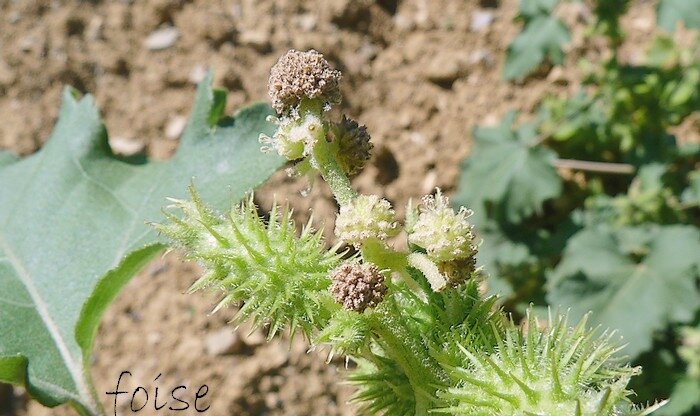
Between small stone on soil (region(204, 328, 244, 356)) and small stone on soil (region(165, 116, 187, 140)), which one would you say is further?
small stone on soil (region(165, 116, 187, 140))

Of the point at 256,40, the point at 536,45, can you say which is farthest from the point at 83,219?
the point at 536,45

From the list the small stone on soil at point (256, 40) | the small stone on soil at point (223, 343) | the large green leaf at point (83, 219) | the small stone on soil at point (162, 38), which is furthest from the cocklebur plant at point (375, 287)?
the small stone on soil at point (162, 38)

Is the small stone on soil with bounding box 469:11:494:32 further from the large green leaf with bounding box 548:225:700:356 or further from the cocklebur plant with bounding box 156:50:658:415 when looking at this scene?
the cocklebur plant with bounding box 156:50:658:415

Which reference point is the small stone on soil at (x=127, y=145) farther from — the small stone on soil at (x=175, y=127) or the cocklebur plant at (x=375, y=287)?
the cocklebur plant at (x=375, y=287)

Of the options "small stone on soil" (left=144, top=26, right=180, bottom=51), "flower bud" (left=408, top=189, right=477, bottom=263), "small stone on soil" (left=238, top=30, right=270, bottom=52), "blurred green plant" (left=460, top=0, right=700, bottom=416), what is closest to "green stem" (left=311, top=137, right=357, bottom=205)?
"flower bud" (left=408, top=189, right=477, bottom=263)

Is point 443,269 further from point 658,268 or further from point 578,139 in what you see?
point 578,139

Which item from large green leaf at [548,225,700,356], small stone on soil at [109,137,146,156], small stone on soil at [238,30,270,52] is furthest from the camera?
small stone on soil at [238,30,270,52]
